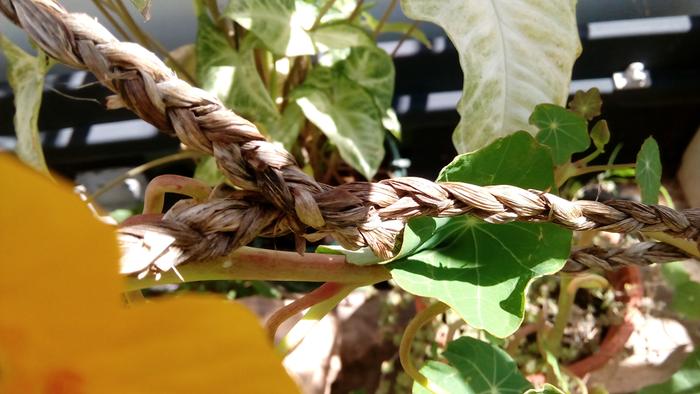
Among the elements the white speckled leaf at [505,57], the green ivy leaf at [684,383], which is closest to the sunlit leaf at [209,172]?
the white speckled leaf at [505,57]

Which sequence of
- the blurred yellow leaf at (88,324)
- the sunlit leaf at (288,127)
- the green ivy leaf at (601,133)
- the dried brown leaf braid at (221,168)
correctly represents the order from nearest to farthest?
the blurred yellow leaf at (88,324)
the dried brown leaf braid at (221,168)
the green ivy leaf at (601,133)
the sunlit leaf at (288,127)

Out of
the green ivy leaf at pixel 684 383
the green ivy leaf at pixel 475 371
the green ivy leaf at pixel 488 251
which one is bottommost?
the green ivy leaf at pixel 684 383

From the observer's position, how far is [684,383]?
66 cm

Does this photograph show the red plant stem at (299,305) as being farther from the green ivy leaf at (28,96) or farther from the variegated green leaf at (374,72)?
the variegated green leaf at (374,72)

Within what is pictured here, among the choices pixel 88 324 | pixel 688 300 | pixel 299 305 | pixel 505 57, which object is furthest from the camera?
pixel 688 300

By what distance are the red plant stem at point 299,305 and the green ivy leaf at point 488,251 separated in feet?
0.18

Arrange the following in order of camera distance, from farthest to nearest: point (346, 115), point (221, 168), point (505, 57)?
1. point (346, 115)
2. point (505, 57)
3. point (221, 168)

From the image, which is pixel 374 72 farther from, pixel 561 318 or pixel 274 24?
Answer: pixel 561 318

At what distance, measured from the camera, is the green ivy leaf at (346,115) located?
2.79ft

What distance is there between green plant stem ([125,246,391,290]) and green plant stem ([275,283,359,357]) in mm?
17

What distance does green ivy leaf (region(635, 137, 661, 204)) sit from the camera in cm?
62

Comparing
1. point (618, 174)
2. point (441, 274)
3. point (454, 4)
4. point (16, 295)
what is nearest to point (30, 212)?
point (16, 295)

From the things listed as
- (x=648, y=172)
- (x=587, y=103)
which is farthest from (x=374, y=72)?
(x=648, y=172)

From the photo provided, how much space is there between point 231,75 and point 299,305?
503mm
